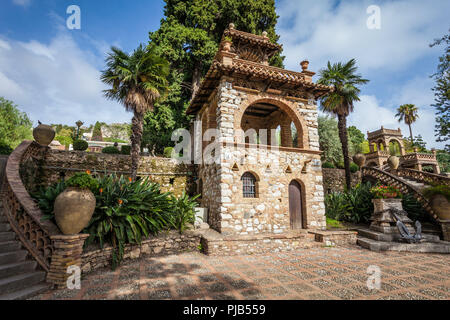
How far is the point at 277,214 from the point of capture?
828 cm

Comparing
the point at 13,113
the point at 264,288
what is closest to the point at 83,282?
the point at 264,288

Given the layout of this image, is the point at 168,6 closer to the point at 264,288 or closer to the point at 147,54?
the point at 147,54

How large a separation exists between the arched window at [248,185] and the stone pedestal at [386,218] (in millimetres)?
5636

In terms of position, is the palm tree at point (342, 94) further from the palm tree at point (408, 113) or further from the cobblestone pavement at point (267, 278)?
the palm tree at point (408, 113)

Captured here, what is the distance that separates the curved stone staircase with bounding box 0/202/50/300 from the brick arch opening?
6634 mm

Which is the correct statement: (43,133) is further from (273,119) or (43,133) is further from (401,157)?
(401,157)

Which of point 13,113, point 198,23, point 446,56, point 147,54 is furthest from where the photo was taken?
point 13,113

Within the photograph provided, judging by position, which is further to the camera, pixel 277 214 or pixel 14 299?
pixel 277 214

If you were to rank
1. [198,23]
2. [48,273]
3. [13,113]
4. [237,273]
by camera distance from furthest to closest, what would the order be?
1. [13,113]
2. [198,23]
3. [237,273]
4. [48,273]

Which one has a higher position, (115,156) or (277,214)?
(115,156)

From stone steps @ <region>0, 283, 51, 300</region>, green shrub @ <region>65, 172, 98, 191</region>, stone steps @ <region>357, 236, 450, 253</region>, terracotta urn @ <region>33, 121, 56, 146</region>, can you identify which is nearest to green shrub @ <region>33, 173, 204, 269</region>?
green shrub @ <region>65, 172, 98, 191</region>

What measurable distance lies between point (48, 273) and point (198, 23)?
1752 centimetres

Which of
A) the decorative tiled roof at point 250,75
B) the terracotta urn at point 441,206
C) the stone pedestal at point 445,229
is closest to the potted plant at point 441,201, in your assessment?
the terracotta urn at point 441,206

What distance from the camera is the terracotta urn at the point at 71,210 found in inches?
158
